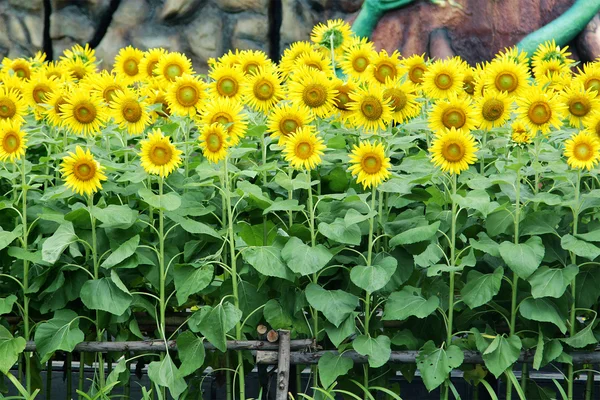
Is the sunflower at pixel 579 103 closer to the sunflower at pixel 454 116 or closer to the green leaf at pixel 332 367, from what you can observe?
the sunflower at pixel 454 116

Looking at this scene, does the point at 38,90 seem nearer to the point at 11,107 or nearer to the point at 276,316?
the point at 11,107

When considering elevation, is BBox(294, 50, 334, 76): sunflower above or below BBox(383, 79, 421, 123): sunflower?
above

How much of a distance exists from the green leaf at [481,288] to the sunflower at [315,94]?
806 mm

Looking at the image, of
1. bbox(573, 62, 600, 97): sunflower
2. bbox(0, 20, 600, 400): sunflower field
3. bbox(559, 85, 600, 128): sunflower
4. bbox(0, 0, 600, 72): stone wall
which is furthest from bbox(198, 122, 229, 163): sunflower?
bbox(0, 0, 600, 72): stone wall

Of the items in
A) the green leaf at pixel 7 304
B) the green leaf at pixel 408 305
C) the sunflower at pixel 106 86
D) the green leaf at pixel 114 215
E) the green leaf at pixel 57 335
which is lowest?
the green leaf at pixel 57 335

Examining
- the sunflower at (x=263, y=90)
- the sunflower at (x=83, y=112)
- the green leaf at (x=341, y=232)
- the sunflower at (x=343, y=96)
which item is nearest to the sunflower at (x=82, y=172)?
the sunflower at (x=83, y=112)

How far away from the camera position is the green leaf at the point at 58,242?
3.24m

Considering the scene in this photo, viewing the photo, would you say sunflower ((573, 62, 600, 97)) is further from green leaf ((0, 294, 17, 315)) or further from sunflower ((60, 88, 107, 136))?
green leaf ((0, 294, 17, 315))

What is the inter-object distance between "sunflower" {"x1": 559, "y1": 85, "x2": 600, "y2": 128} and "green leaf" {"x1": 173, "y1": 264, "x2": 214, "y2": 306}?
1384 mm

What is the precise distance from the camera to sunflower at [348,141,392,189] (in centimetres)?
324

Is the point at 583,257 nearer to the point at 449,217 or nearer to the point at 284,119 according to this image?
the point at 449,217

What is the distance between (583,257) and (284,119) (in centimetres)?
114

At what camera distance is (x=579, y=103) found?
3416mm

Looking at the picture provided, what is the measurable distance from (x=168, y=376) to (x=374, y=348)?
72 cm
